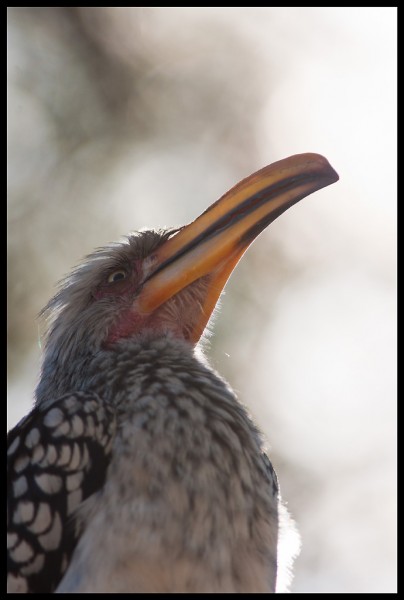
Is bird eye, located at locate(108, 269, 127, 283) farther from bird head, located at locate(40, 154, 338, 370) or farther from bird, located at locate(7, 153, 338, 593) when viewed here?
bird, located at locate(7, 153, 338, 593)

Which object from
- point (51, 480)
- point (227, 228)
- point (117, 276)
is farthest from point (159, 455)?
point (117, 276)

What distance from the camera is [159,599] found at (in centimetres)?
399

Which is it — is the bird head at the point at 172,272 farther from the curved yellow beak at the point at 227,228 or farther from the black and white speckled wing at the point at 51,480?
the black and white speckled wing at the point at 51,480

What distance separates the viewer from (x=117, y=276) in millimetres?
5664

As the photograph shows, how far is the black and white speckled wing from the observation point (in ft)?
13.8

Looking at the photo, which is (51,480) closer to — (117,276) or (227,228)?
(227,228)

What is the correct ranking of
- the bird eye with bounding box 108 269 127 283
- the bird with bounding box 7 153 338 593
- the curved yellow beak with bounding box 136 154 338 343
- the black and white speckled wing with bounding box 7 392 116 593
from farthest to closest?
the bird eye with bounding box 108 269 127 283, the curved yellow beak with bounding box 136 154 338 343, the black and white speckled wing with bounding box 7 392 116 593, the bird with bounding box 7 153 338 593

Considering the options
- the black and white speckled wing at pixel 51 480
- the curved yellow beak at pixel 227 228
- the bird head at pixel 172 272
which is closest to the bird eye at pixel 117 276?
the bird head at pixel 172 272

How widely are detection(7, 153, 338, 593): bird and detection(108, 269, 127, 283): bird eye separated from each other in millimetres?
234

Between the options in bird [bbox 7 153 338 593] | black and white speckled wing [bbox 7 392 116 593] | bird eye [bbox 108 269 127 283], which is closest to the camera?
bird [bbox 7 153 338 593]

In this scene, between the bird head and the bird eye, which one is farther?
the bird eye

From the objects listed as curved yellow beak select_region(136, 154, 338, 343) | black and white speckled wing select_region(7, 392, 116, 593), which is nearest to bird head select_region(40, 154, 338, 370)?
curved yellow beak select_region(136, 154, 338, 343)
